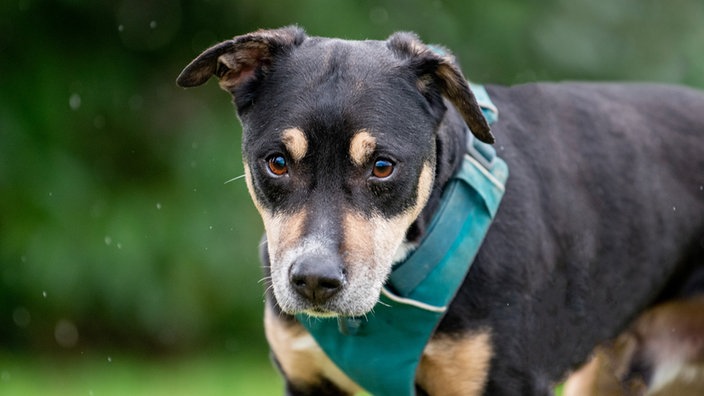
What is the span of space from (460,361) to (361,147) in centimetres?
84

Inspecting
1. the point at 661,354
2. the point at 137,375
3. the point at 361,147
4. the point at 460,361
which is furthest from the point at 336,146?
the point at 137,375

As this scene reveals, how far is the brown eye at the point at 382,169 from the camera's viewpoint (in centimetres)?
335

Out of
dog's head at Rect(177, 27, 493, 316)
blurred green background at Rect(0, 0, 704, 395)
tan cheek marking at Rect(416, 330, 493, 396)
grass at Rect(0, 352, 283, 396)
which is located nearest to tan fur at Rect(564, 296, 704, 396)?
tan cheek marking at Rect(416, 330, 493, 396)

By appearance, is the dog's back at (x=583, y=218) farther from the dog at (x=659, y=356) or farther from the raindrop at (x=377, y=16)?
the raindrop at (x=377, y=16)

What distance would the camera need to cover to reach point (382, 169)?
3.37m

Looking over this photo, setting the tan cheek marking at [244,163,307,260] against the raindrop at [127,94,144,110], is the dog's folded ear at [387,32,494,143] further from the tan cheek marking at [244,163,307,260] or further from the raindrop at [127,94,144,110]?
the raindrop at [127,94,144,110]

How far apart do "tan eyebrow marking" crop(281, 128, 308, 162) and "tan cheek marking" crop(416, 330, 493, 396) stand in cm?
83

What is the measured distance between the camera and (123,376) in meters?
7.21

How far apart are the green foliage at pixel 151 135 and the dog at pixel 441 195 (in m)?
3.06

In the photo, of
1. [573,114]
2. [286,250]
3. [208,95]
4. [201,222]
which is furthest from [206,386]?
[286,250]

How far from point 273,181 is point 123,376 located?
13.8 feet

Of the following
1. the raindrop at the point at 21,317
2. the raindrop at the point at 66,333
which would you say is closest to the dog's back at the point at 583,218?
the raindrop at the point at 66,333

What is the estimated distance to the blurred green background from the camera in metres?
7.29

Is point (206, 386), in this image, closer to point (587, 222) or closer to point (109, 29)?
point (109, 29)
